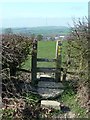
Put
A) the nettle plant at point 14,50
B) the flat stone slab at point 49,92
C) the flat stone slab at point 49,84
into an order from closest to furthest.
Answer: the nettle plant at point 14,50 < the flat stone slab at point 49,92 < the flat stone slab at point 49,84

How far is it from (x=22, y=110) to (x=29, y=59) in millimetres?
2957

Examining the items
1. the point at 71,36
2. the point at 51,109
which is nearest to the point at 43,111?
the point at 51,109

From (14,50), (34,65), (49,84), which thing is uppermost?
(14,50)

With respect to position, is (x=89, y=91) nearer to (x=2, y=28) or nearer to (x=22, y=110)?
(x=22, y=110)

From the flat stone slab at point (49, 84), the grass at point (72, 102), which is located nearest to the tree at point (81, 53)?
the grass at point (72, 102)

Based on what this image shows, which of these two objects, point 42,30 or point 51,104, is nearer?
point 51,104

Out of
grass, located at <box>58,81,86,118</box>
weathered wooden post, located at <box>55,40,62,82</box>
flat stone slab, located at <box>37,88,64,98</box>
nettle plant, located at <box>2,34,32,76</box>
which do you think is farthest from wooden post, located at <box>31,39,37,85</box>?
grass, located at <box>58,81,86,118</box>

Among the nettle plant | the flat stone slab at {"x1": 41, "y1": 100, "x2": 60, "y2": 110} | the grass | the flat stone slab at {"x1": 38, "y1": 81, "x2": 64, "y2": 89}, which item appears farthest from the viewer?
the flat stone slab at {"x1": 38, "y1": 81, "x2": 64, "y2": 89}

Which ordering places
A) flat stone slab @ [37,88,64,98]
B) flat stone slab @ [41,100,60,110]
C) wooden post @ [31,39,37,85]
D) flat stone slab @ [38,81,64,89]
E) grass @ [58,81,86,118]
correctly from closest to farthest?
1. grass @ [58,81,86,118]
2. flat stone slab @ [41,100,60,110]
3. flat stone slab @ [37,88,64,98]
4. flat stone slab @ [38,81,64,89]
5. wooden post @ [31,39,37,85]

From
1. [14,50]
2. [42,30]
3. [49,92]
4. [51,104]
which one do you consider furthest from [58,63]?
[51,104]

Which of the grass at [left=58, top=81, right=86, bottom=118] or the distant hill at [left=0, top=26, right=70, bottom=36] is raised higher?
the distant hill at [left=0, top=26, right=70, bottom=36]

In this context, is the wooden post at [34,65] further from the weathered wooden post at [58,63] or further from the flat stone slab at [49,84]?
the weathered wooden post at [58,63]

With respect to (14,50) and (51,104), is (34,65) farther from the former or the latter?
(51,104)

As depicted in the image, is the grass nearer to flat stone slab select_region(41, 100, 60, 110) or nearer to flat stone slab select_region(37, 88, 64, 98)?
flat stone slab select_region(37, 88, 64, 98)
